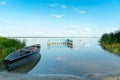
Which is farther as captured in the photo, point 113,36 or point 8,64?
point 113,36

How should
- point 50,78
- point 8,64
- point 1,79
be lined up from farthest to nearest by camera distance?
point 8,64 < point 50,78 < point 1,79

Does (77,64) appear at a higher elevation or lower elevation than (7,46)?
lower

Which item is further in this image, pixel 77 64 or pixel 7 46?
pixel 7 46

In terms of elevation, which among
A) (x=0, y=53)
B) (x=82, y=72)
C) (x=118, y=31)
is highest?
(x=118, y=31)

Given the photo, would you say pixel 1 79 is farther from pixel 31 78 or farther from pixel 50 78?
pixel 50 78

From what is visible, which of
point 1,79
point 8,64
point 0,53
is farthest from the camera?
point 0,53

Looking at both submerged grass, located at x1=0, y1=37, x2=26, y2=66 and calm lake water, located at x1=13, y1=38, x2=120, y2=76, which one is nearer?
calm lake water, located at x1=13, y1=38, x2=120, y2=76

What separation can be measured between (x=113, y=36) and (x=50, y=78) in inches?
1089

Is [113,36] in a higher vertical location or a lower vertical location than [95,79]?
higher

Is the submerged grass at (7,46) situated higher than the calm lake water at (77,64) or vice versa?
the submerged grass at (7,46)

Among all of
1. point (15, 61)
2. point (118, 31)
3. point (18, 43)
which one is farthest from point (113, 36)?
point (15, 61)

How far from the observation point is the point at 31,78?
9875 millimetres

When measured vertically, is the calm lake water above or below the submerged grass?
below

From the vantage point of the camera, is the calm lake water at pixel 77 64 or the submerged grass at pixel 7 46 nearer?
the calm lake water at pixel 77 64
